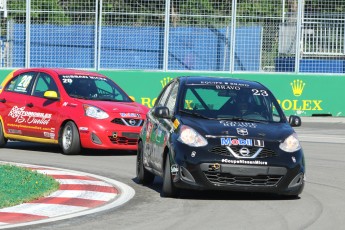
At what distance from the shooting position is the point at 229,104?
42.0 feet

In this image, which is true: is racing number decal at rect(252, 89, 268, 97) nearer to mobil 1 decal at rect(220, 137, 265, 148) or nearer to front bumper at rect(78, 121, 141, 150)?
mobil 1 decal at rect(220, 137, 265, 148)

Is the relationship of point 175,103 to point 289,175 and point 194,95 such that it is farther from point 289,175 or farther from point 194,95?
point 289,175

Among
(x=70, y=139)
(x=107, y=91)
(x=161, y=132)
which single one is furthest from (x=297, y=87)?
(x=161, y=132)

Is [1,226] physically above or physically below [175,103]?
below

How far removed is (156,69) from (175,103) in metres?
17.3

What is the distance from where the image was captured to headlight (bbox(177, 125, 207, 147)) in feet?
38.3

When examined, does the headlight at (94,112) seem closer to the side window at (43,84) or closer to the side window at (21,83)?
the side window at (43,84)

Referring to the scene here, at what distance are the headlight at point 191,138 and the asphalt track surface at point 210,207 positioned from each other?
64cm

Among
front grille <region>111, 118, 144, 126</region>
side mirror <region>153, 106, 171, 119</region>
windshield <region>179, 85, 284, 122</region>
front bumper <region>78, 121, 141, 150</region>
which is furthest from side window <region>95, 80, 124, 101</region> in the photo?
side mirror <region>153, 106, 171, 119</region>

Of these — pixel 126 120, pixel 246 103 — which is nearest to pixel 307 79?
pixel 126 120

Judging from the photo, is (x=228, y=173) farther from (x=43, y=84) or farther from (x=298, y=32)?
(x=298, y=32)

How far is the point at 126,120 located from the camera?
57.4 feet

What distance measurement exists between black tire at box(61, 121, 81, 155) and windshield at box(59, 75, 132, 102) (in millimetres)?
683

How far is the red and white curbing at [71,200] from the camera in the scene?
1005 cm
